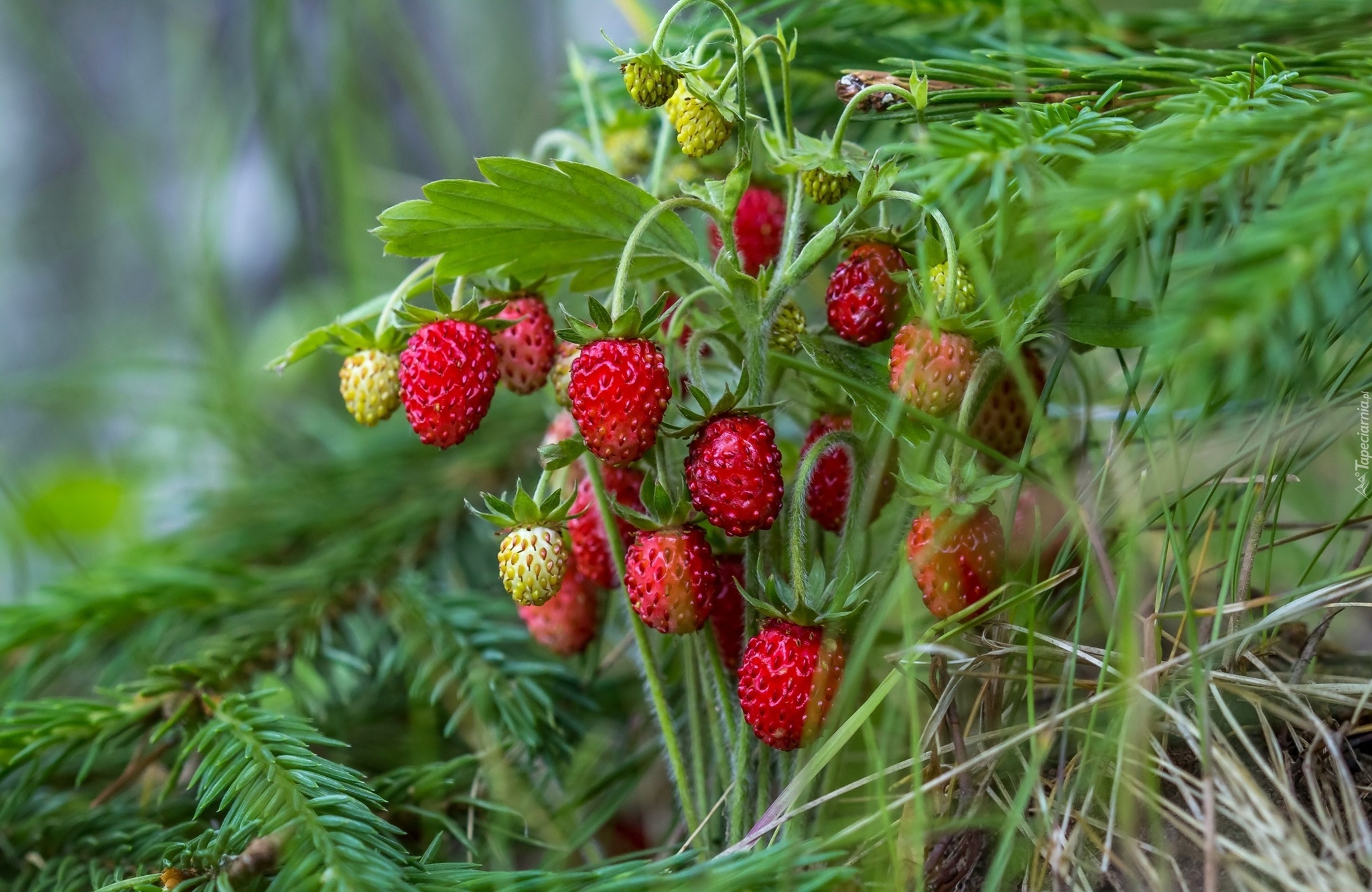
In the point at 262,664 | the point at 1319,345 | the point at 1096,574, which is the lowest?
the point at 262,664

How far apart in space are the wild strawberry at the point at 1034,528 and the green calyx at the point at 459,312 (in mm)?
339

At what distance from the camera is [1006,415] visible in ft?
2.08

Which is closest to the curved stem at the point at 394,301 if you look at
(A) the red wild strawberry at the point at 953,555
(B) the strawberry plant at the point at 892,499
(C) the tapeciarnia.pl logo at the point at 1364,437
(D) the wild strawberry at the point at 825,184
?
(B) the strawberry plant at the point at 892,499

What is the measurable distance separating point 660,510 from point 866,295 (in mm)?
172

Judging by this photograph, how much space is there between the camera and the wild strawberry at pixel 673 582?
0.55 metres

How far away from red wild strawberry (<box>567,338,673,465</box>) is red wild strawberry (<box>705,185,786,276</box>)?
192 millimetres

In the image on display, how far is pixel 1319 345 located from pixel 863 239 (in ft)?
0.89

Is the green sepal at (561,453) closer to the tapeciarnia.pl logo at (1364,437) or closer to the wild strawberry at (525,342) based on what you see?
the wild strawberry at (525,342)

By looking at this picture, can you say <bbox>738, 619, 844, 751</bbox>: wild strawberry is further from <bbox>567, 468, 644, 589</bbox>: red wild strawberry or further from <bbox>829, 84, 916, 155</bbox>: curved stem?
<bbox>829, 84, 916, 155</bbox>: curved stem

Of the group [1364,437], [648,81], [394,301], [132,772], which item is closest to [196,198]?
[132,772]

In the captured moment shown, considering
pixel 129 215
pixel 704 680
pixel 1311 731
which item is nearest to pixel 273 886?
pixel 704 680

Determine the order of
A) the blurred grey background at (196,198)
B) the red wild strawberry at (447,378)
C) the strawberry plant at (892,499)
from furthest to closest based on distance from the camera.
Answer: the blurred grey background at (196,198) < the red wild strawberry at (447,378) < the strawberry plant at (892,499)

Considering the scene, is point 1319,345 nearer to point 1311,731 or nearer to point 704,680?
A: point 1311,731

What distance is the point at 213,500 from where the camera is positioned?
1225 millimetres
